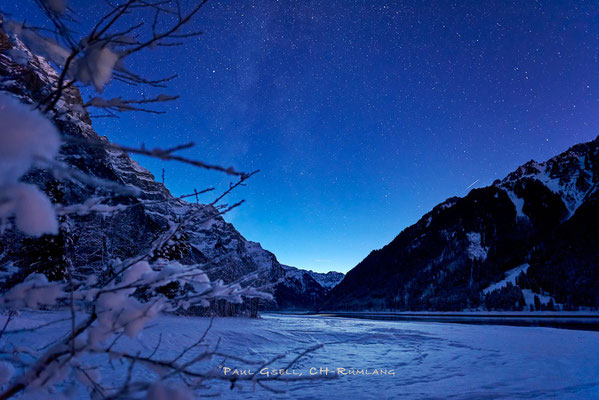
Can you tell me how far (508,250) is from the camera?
99188 mm

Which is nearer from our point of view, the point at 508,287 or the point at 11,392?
the point at 11,392

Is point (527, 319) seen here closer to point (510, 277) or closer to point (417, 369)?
point (417, 369)

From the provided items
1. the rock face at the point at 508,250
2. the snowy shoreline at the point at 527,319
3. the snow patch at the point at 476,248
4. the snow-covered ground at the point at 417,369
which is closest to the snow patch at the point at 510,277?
the rock face at the point at 508,250

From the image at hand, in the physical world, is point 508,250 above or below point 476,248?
below

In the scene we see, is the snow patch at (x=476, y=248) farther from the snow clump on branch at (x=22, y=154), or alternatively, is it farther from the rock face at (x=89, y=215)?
the snow clump on branch at (x=22, y=154)

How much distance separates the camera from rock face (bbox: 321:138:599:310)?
73188 millimetres

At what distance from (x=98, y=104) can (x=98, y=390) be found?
3.20 feet

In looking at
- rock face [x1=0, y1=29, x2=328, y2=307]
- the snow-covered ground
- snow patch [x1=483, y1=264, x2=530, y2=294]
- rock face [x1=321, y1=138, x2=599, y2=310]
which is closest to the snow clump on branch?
rock face [x1=0, y1=29, x2=328, y2=307]

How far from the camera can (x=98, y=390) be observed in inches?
38.4

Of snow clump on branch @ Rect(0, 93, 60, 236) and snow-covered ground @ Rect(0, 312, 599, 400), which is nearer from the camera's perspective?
snow clump on branch @ Rect(0, 93, 60, 236)

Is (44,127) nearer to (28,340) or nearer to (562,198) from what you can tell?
(28,340)

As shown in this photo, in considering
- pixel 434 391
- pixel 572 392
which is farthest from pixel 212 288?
pixel 572 392

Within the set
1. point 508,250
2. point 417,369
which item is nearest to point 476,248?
point 508,250

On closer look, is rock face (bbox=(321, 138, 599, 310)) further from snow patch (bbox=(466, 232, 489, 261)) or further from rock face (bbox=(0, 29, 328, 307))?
rock face (bbox=(0, 29, 328, 307))
